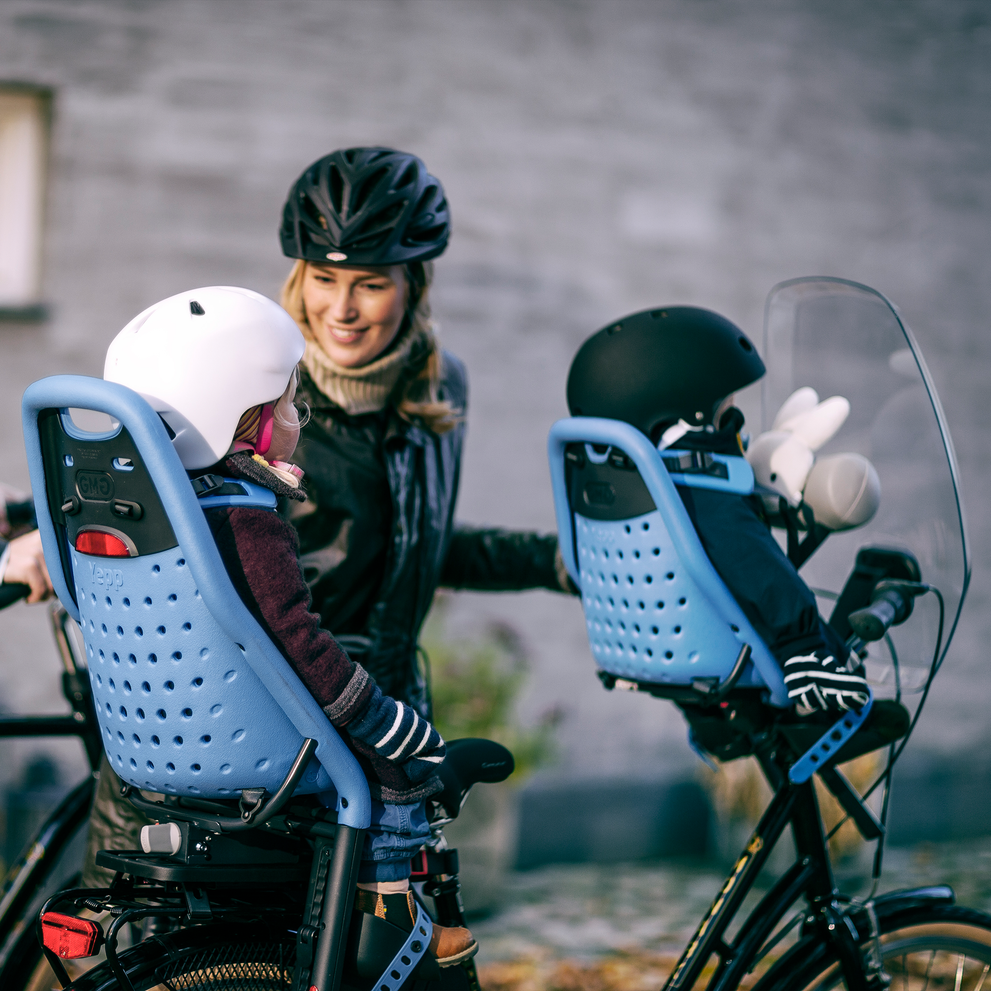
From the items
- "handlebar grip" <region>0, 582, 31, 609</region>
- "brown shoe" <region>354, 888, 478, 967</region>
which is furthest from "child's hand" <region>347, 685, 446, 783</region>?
"handlebar grip" <region>0, 582, 31, 609</region>

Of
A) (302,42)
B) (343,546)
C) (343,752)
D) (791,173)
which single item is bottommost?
(343,752)

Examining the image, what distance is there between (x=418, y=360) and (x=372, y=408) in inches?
7.0

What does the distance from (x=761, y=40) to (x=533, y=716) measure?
310 centimetres

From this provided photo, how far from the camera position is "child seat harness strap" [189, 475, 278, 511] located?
1322 millimetres

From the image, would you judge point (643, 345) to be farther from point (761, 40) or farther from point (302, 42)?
point (761, 40)

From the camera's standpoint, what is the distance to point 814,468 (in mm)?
1836

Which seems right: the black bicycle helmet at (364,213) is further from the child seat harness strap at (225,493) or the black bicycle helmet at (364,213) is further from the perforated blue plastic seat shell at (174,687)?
the perforated blue plastic seat shell at (174,687)

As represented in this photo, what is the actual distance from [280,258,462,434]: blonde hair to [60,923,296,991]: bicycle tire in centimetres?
100

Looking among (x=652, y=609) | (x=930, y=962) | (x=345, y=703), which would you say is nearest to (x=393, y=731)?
(x=345, y=703)

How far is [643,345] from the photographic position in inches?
67.4

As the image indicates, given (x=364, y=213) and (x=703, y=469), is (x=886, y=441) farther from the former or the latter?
(x=364, y=213)

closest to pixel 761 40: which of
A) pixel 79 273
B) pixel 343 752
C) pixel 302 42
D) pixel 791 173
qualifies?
pixel 791 173

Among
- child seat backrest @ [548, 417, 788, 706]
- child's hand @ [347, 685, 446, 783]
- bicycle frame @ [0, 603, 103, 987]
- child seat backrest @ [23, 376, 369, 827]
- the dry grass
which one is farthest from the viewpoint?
the dry grass

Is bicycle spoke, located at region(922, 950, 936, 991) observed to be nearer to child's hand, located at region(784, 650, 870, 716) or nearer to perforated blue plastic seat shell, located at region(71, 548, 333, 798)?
child's hand, located at region(784, 650, 870, 716)
